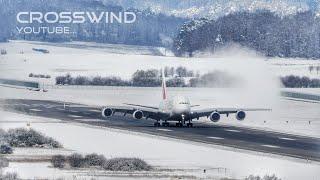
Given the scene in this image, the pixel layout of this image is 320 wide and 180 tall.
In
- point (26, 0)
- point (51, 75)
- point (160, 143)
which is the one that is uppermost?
point (26, 0)

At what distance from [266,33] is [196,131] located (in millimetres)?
6500

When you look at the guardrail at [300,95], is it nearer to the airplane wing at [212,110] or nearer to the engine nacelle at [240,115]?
the airplane wing at [212,110]

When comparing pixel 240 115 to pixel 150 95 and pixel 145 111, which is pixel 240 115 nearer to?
pixel 150 95

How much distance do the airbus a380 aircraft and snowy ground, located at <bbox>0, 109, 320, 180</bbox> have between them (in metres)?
2.99

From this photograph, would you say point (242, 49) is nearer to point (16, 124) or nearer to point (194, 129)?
point (194, 129)

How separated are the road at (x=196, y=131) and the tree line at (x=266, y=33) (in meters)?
4.06

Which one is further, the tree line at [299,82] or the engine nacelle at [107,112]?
the engine nacelle at [107,112]

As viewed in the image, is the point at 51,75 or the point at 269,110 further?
the point at 269,110

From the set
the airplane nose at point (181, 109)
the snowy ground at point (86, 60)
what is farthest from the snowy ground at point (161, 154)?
the airplane nose at point (181, 109)

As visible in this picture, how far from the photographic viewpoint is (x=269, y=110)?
49.0 meters

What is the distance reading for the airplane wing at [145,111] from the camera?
4825 centimetres

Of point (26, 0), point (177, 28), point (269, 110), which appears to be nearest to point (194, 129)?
point (269, 110)

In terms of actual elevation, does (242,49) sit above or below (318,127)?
above

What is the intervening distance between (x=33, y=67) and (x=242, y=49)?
9.27 meters
